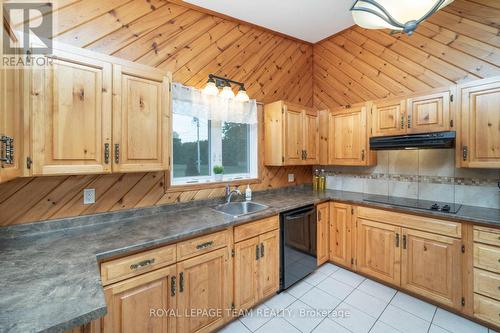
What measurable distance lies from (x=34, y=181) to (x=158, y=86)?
1.14 m

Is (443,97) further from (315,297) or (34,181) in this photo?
(34,181)

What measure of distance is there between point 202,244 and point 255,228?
56 cm

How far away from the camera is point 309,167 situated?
12.2ft

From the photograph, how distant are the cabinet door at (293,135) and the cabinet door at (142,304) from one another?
1960mm

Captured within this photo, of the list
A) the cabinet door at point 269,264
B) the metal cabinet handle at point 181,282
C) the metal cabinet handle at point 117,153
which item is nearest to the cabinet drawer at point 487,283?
the cabinet door at point 269,264

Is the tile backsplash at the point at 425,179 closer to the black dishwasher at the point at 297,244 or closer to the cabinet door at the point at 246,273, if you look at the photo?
the black dishwasher at the point at 297,244

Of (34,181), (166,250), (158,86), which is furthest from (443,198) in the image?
(34,181)

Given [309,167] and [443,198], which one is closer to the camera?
[443,198]

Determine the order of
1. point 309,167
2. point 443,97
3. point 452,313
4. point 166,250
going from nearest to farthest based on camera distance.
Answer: point 166,250 < point 452,313 < point 443,97 < point 309,167

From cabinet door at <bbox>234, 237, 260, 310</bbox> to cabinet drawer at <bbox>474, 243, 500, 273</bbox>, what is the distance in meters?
1.88

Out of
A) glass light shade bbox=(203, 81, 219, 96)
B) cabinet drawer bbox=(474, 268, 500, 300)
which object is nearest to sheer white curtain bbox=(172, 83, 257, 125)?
glass light shade bbox=(203, 81, 219, 96)

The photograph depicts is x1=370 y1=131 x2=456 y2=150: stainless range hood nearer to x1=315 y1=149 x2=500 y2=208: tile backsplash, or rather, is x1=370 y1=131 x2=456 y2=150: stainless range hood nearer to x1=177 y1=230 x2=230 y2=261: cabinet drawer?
x1=315 y1=149 x2=500 y2=208: tile backsplash

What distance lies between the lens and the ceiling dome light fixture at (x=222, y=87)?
2.33m

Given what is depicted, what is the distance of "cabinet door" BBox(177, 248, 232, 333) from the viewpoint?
1.61 metres
